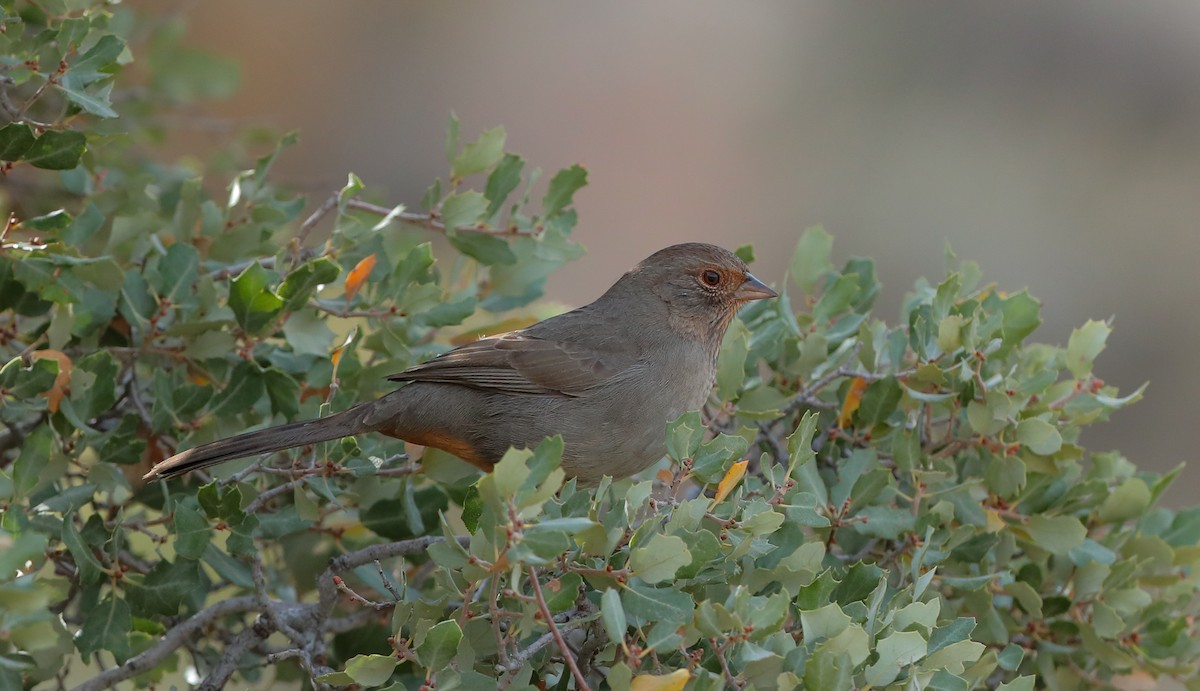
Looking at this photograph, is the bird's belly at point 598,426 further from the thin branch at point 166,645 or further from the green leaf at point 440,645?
the green leaf at point 440,645

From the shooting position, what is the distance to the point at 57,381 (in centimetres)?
292

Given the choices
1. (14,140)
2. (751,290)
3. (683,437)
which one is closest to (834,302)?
(751,290)

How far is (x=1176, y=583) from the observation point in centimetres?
340

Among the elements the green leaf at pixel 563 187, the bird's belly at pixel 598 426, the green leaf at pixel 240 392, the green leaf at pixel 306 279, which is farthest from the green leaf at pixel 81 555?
the green leaf at pixel 563 187

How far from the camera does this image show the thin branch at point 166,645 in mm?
2871

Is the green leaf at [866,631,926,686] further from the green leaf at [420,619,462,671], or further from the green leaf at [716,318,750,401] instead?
the green leaf at [716,318,750,401]

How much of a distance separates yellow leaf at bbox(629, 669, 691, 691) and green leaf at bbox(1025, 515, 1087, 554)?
140 cm

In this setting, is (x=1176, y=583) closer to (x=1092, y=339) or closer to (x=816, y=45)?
(x=1092, y=339)

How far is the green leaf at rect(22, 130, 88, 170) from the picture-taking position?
2.88 meters

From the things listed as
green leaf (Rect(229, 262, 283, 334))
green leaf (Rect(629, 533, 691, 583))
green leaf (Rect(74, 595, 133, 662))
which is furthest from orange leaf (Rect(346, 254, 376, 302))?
green leaf (Rect(629, 533, 691, 583))

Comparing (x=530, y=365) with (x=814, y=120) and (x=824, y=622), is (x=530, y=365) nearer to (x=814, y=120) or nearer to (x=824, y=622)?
(x=824, y=622)

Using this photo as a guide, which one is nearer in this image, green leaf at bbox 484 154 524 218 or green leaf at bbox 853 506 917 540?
green leaf at bbox 853 506 917 540

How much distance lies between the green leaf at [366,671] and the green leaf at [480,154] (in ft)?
5.57

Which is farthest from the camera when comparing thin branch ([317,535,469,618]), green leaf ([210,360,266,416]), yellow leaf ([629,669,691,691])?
green leaf ([210,360,266,416])
